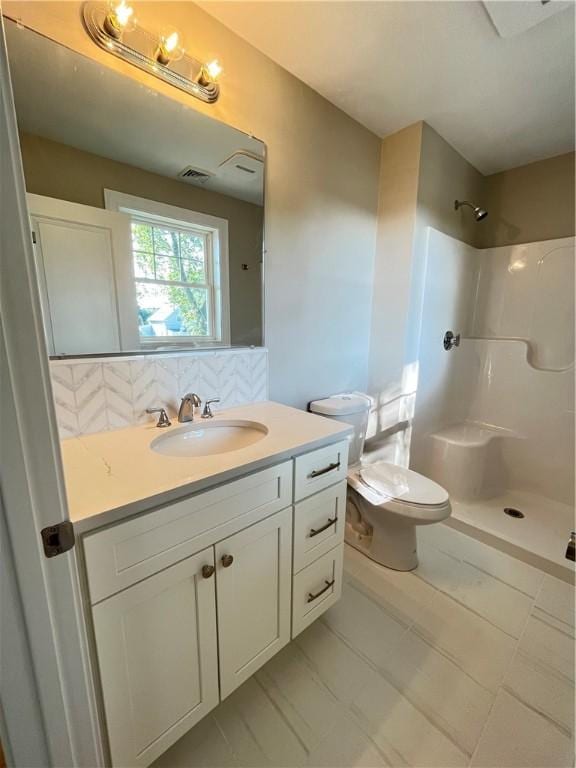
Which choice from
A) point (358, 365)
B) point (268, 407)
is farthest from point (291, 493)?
point (358, 365)

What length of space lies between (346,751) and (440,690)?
0.39 metres

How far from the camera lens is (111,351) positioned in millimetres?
1112

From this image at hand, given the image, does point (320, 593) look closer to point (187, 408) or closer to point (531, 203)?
point (187, 408)

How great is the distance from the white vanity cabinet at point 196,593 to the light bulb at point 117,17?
55.2 inches

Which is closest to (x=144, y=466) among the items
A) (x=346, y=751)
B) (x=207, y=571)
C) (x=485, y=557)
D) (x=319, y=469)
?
(x=207, y=571)

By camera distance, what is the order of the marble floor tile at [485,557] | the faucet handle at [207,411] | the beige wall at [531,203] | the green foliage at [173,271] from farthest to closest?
the beige wall at [531,203] < the marble floor tile at [485,557] < the faucet handle at [207,411] < the green foliage at [173,271]

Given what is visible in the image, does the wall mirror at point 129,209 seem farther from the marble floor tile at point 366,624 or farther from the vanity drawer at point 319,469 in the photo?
the marble floor tile at point 366,624

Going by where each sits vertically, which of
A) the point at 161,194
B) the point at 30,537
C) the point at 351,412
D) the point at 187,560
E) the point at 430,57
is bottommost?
the point at 187,560

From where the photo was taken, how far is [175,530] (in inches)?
30.6

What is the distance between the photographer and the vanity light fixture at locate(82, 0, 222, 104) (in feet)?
3.16

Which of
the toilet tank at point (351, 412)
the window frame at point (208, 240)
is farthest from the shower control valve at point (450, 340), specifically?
the window frame at point (208, 240)

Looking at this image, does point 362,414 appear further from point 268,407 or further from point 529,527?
point 529,527

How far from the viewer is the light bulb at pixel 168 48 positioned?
1.07 m

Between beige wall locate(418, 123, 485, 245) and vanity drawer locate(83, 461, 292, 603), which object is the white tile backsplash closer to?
vanity drawer locate(83, 461, 292, 603)
